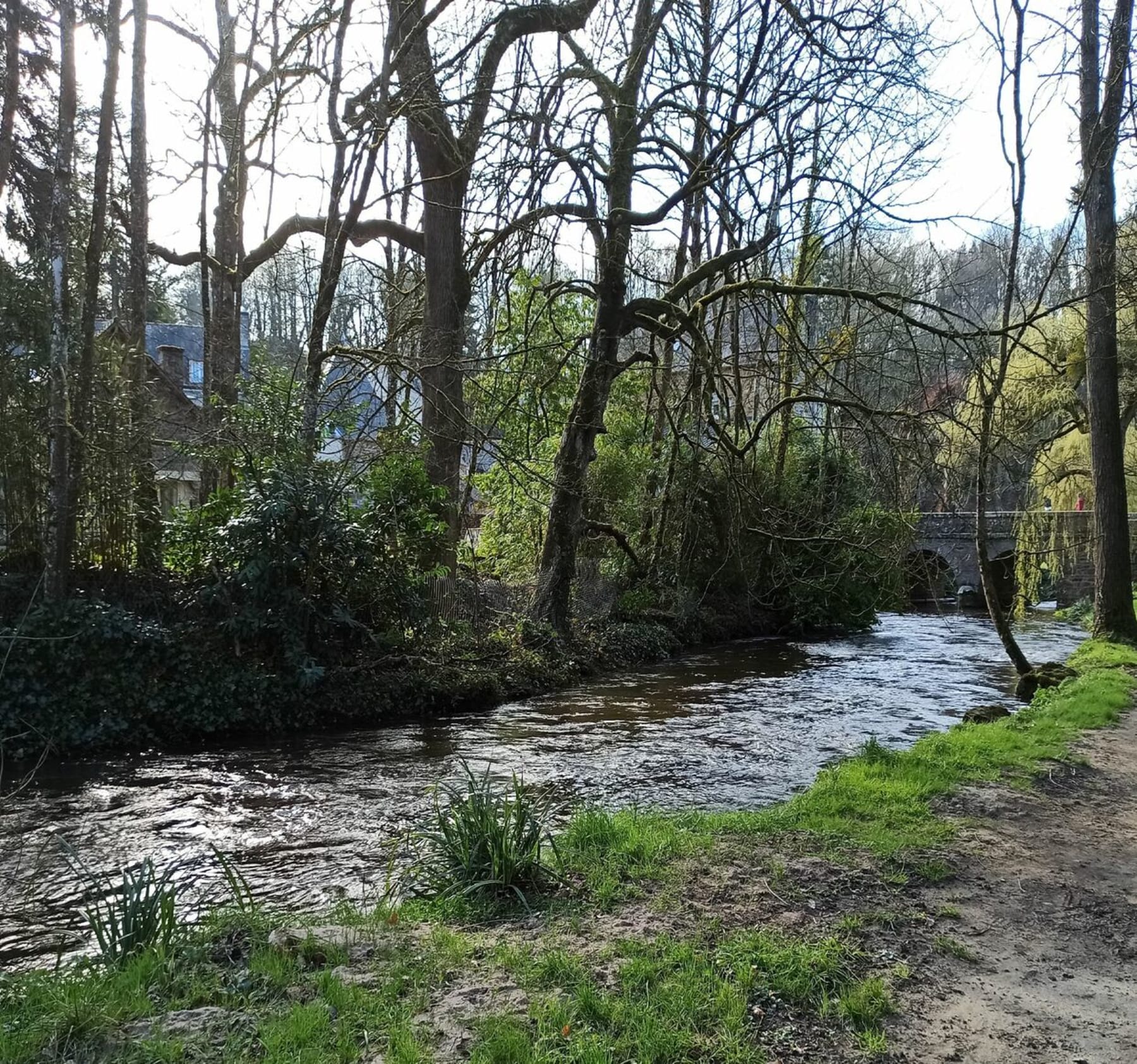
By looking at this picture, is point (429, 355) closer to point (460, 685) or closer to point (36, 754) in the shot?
point (460, 685)

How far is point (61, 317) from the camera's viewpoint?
27.8 ft

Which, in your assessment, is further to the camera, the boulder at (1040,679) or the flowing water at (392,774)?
the boulder at (1040,679)

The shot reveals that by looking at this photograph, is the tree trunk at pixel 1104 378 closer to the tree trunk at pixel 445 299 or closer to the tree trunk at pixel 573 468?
the tree trunk at pixel 573 468

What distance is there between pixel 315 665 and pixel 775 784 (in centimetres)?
538

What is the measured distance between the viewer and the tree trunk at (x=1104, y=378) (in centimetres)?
1142

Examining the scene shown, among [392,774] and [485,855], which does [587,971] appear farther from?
[392,774]

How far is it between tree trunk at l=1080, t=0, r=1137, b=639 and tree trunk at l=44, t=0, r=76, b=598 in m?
11.8

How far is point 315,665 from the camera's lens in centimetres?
1007

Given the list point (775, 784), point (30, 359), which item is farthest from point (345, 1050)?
point (30, 359)

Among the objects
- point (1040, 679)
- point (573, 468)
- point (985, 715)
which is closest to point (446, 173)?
point (573, 468)

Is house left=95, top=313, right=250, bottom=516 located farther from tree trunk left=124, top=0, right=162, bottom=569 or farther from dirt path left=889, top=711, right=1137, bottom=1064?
dirt path left=889, top=711, right=1137, bottom=1064

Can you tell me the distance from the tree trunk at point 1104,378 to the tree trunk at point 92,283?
11803mm

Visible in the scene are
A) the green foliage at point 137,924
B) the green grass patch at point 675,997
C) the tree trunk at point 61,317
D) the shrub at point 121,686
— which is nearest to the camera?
the green grass patch at point 675,997

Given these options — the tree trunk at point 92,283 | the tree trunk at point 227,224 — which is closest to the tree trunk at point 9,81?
the tree trunk at point 92,283
